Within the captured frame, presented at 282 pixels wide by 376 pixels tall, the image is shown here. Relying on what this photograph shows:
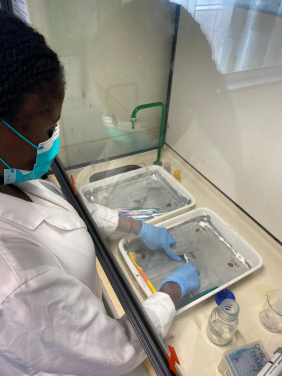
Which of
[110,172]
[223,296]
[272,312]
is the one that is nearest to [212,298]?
[223,296]

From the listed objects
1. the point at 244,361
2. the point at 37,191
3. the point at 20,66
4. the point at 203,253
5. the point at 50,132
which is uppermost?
the point at 20,66

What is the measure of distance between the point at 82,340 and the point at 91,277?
0.22m

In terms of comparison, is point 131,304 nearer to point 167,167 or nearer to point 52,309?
point 52,309

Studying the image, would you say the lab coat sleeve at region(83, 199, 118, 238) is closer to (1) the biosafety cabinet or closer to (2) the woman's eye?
(1) the biosafety cabinet

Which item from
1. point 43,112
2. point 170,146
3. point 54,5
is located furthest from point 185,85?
point 43,112

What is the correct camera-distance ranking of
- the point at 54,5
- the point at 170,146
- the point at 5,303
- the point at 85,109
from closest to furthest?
1. the point at 5,303
2. the point at 54,5
3. the point at 85,109
4. the point at 170,146

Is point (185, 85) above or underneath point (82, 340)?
above

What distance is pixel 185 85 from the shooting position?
1.34m

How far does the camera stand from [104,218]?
110cm

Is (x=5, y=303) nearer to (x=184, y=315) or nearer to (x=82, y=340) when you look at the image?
(x=82, y=340)

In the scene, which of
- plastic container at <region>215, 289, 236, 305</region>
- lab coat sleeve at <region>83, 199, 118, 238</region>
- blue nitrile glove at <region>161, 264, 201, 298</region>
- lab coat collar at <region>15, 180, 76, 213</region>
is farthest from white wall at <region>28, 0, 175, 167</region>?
plastic container at <region>215, 289, 236, 305</region>

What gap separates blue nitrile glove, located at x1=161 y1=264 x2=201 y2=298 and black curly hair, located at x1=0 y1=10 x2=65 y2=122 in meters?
0.71

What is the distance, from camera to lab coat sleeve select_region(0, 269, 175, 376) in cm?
45

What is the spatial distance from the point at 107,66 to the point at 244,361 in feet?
4.23
